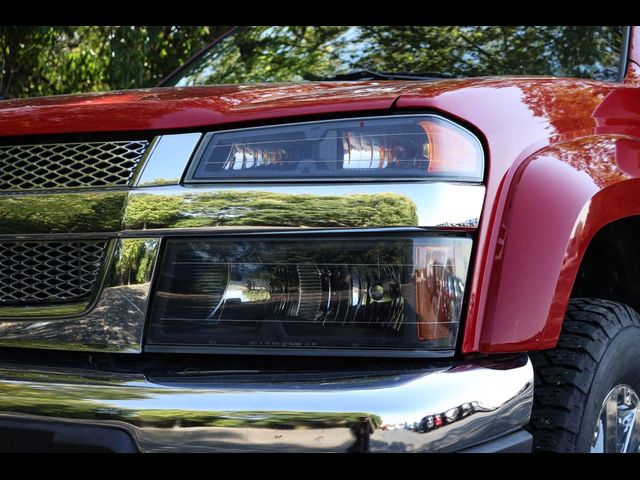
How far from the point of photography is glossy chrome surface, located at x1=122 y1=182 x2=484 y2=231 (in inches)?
79.0

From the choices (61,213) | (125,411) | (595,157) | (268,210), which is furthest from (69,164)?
(595,157)

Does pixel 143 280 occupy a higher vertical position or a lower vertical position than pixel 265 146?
lower

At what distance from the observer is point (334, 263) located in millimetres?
2039

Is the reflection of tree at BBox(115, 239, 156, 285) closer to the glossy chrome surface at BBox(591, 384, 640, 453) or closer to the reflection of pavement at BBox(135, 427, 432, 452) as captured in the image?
the reflection of pavement at BBox(135, 427, 432, 452)

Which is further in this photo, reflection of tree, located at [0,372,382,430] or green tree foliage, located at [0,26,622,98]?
green tree foliage, located at [0,26,622,98]

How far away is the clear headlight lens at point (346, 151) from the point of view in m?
2.06

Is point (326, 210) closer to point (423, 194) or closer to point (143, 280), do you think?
point (423, 194)

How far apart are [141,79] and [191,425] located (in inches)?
307

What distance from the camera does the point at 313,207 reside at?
2023 millimetres

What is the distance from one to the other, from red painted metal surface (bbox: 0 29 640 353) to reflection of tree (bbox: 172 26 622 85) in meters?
0.79

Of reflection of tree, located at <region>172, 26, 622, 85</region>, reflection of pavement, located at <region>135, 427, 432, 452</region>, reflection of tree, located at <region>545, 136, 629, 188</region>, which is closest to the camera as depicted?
reflection of pavement, located at <region>135, 427, 432, 452</region>

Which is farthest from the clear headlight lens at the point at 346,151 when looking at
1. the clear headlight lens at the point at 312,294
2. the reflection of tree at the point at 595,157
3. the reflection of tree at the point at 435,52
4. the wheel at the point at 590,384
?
the reflection of tree at the point at 435,52

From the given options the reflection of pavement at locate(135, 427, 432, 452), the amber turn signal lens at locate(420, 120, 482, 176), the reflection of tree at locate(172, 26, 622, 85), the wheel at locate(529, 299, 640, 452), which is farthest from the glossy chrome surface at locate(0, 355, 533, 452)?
the reflection of tree at locate(172, 26, 622, 85)

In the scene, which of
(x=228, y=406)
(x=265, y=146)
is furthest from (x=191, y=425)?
(x=265, y=146)
